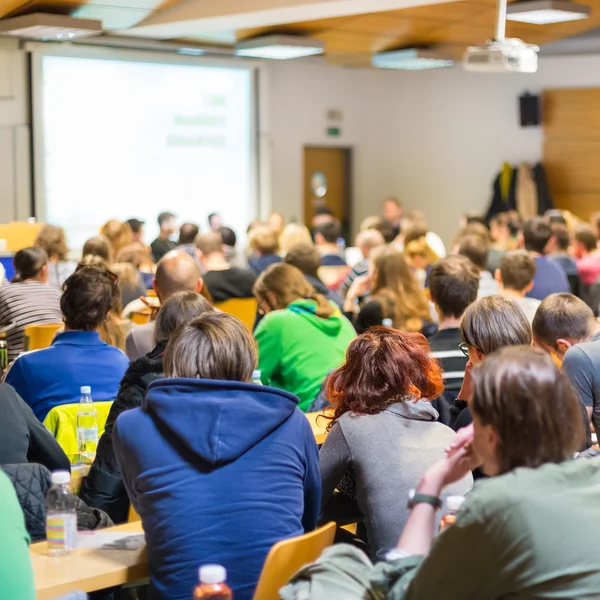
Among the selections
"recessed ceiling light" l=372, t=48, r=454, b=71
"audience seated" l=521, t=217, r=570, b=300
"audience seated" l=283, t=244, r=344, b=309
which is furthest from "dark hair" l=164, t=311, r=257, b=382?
"recessed ceiling light" l=372, t=48, r=454, b=71

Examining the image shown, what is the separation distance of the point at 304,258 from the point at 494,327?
3.16 m

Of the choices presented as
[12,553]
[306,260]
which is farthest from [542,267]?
[12,553]

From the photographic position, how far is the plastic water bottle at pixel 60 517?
2527mm

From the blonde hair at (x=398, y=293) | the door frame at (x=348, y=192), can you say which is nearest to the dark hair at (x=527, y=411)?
the blonde hair at (x=398, y=293)

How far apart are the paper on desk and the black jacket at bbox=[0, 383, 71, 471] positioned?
1.05ft

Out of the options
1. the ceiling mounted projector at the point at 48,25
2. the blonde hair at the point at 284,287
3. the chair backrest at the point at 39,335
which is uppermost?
the ceiling mounted projector at the point at 48,25

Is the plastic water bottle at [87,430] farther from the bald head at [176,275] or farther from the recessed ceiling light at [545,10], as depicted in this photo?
the recessed ceiling light at [545,10]

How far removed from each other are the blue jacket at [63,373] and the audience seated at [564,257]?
189 inches

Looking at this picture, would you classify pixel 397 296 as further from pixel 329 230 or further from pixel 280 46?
pixel 280 46

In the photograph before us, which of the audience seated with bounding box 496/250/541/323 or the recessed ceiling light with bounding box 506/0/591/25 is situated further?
the recessed ceiling light with bounding box 506/0/591/25

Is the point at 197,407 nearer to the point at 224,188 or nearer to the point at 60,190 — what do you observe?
the point at 60,190

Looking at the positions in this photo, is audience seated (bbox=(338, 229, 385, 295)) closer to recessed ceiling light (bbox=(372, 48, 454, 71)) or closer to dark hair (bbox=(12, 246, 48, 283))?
dark hair (bbox=(12, 246, 48, 283))

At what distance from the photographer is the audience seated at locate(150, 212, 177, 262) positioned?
9.83 meters

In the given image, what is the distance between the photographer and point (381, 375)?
2.91 m
